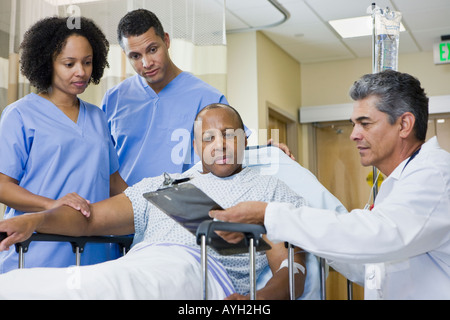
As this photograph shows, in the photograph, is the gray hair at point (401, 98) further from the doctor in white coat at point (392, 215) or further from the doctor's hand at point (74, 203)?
the doctor's hand at point (74, 203)

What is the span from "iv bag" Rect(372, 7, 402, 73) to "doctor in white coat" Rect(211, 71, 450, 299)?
90cm

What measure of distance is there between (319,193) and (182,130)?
2.13 ft

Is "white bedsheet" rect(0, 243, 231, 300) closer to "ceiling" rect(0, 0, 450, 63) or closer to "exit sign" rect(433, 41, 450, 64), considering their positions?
"ceiling" rect(0, 0, 450, 63)

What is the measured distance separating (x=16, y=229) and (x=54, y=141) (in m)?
0.40

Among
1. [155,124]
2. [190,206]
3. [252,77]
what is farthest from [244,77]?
[190,206]

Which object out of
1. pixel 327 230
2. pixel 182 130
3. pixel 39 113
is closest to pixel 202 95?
pixel 182 130

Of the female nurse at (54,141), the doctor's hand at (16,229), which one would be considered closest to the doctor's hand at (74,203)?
the female nurse at (54,141)

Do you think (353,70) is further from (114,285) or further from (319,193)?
(114,285)

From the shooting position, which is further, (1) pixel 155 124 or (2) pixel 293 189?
(1) pixel 155 124

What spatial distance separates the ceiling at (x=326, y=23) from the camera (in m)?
4.62

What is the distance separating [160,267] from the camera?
139 centimetres

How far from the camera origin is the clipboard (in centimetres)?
135

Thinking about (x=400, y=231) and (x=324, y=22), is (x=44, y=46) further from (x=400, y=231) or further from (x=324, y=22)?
(x=324, y=22)

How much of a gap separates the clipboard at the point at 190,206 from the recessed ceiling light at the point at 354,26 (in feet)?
12.9
